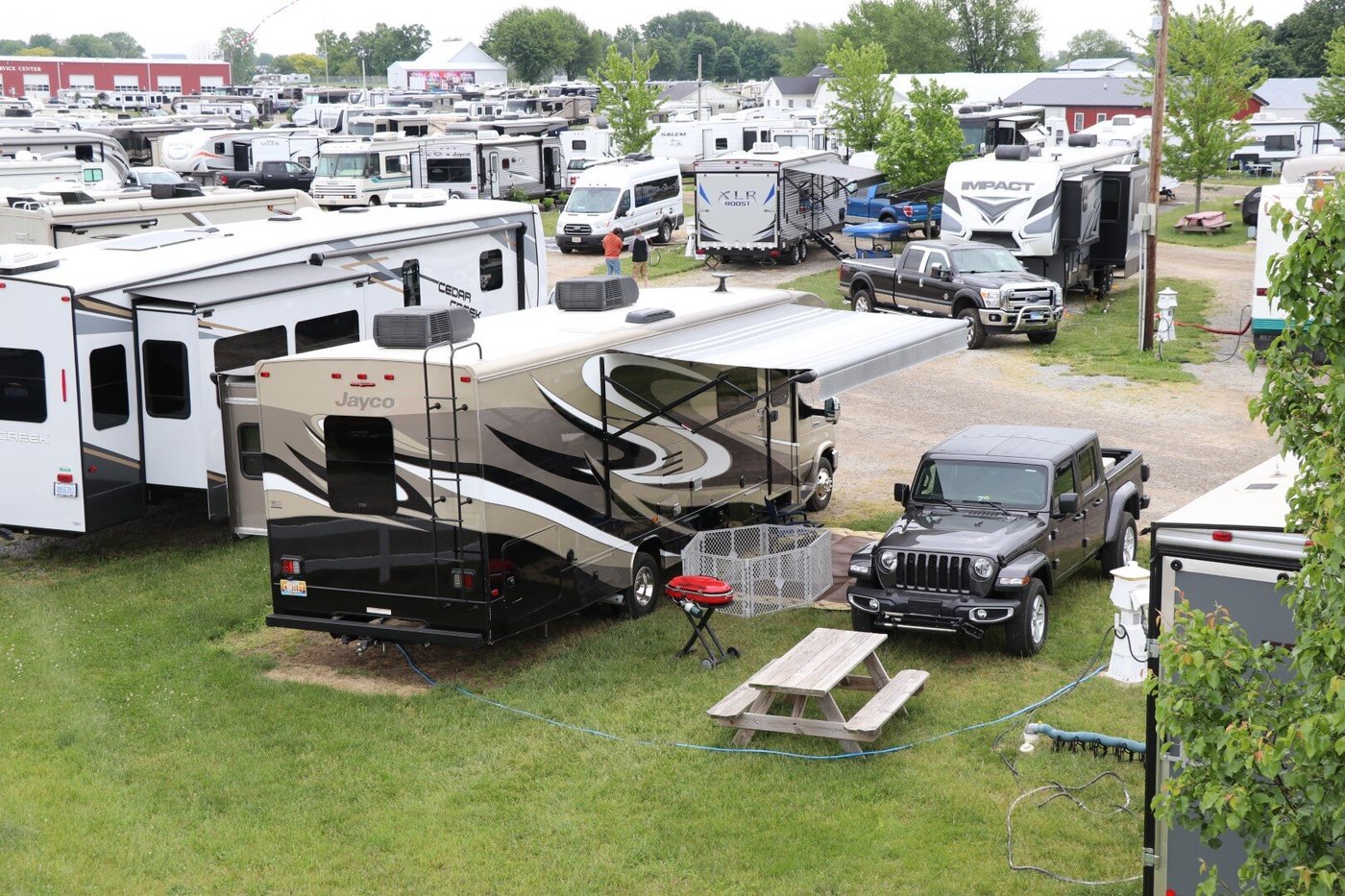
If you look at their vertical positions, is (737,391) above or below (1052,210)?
below

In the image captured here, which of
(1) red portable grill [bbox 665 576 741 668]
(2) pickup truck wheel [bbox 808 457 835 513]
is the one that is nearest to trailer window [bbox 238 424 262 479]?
(1) red portable grill [bbox 665 576 741 668]

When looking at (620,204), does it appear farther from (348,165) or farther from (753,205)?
(348,165)

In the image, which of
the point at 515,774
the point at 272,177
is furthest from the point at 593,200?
the point at 515,774

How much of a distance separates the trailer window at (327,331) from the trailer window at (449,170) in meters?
26.5

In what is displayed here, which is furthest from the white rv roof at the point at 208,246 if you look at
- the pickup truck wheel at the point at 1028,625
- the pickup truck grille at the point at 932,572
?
the pickup truck wheel at the point at 1028,625

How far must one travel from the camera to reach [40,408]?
13609mm

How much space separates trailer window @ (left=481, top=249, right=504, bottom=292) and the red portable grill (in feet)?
29.8

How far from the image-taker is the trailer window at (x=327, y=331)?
51.9 ft

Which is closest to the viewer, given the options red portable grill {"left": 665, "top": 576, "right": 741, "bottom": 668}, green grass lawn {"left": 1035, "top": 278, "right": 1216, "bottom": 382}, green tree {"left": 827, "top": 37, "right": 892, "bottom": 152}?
red portable grill {"left": 665, "top": 576, "right": 741, "bottom": 668}

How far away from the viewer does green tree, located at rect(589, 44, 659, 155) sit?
46.5m

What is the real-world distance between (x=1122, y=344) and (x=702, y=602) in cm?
1555

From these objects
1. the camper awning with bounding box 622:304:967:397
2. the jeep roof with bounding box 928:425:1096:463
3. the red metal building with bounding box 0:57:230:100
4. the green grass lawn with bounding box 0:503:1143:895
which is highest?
the red metal building with bounding box 0:57:230:100

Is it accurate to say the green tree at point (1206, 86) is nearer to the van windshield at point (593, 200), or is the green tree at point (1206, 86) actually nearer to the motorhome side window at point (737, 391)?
the van windshield at point (593, 200)

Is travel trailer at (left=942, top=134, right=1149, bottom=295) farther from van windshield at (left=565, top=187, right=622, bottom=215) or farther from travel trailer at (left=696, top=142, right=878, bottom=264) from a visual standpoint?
van windshield at (left=565, top=187, right=622, bottom=215)
